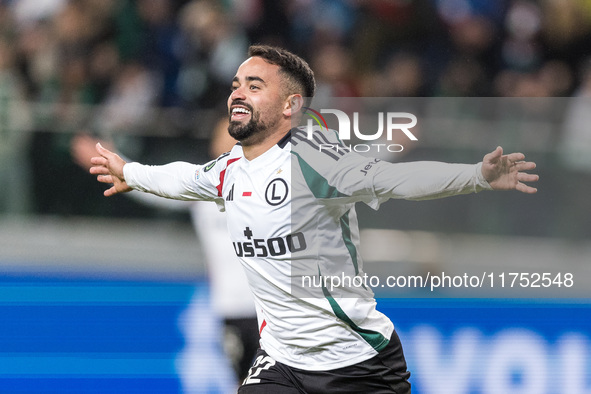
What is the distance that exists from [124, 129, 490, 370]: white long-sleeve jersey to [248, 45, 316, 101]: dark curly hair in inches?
10.5

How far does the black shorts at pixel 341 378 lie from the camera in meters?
3.76

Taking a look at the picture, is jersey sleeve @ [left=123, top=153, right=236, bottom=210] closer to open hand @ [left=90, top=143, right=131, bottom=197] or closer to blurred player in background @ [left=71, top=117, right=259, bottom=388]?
open hand @ [left=90, top=143, right=131, bottom=197]

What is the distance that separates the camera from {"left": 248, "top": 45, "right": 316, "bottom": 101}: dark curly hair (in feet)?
13.1

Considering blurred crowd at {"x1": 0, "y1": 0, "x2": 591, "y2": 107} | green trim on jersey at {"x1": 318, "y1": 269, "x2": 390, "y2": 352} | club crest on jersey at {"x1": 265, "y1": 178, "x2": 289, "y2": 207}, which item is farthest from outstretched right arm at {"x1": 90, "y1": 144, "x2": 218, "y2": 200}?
blurred crowd at {"x1": 0, "y1": 0, "x2": 591, "y2": 107}

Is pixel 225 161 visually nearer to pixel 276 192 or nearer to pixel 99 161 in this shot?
pixel 276 192

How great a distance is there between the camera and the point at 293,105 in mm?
4012

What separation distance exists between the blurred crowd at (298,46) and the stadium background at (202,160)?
19 millimetres

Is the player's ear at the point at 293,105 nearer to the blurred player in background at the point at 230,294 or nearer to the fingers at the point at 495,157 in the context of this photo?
the fingers at the point at 495,157

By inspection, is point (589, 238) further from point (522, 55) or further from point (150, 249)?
point (150, 249)

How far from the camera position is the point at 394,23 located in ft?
29.7

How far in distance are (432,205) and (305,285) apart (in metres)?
3.56

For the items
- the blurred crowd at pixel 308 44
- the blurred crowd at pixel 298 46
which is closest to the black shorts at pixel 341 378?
the blurred crowd at pixel 298 46

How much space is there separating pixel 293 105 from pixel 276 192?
489mm

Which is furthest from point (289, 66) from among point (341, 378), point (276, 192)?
point (341, 378)
